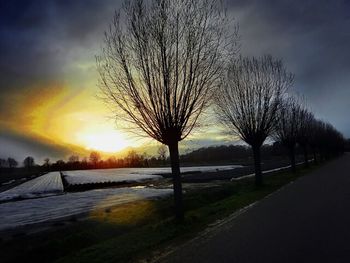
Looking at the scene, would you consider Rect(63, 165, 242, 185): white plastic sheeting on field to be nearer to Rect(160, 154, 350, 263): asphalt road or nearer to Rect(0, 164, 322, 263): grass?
Rect(0, 164, 322, 263): grass

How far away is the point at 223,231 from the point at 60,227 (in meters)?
6.50

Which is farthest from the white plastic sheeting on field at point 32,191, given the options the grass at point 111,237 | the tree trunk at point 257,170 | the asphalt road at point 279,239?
the asphalt road at point 279,239

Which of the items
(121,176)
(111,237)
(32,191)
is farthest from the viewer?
(121,176)

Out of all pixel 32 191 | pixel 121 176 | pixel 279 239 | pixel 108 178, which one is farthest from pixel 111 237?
pixel 121 176

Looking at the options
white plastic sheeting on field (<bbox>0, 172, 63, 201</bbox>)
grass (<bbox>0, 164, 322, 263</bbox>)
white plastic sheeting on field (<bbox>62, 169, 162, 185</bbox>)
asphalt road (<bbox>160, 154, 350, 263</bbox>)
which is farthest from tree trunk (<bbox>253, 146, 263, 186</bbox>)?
white plastic sheeting on field (<bbox>62, 169, 162, 185</bbox>)

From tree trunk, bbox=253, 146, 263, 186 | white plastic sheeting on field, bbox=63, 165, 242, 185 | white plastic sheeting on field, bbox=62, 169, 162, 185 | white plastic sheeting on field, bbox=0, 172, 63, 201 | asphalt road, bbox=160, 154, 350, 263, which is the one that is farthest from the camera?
white plastic sheeting on field, bbox=63, 165, 242, 185

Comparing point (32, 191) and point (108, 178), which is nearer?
point (32, 191)

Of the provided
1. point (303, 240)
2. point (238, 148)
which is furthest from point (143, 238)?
point (238, 148)

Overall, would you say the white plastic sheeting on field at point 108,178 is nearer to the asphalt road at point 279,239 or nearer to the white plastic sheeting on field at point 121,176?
the white plastic sheeting on field at point 121,176

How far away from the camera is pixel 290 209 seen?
49.7 ft

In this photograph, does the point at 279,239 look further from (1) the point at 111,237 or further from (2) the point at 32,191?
(2) the point at 32,191

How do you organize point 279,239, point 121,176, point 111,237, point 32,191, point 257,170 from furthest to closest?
1. point 121,176
2. point 32,191
3. point 257,170
4. point 111,237
5. point 279,239

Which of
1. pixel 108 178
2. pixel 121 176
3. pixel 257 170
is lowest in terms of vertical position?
pixel 257 170

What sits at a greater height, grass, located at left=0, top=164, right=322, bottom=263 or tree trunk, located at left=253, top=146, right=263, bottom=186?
tree trunk, located at left=253, top=146, right=263, bottom=186
